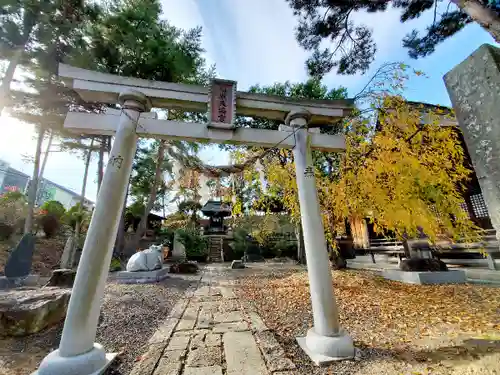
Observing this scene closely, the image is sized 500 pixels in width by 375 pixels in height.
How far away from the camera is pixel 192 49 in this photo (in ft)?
40.3

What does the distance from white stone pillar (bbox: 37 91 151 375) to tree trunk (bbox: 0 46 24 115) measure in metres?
9.70

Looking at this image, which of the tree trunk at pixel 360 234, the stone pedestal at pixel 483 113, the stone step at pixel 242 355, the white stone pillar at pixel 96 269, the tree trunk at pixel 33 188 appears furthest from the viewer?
the tree trunk at pixel 360 234

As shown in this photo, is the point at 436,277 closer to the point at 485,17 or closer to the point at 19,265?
the point at 485,17

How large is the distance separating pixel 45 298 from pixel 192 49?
41.4 ft

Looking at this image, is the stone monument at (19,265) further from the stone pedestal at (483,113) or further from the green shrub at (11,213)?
the stone pedestal at (483,113)

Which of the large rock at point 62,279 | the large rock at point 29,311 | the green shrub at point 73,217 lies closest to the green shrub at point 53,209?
the green shrub at point 73,217

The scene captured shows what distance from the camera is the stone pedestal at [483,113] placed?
128 centimetres

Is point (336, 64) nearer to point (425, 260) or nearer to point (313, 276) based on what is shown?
point (313, 276)

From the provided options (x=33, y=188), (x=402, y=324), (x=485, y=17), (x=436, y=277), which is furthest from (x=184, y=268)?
(x=485, y=17)

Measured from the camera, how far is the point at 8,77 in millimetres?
8781

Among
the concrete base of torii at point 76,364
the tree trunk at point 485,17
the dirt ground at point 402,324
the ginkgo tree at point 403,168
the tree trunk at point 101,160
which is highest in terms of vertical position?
the tree trunk at point 101,160

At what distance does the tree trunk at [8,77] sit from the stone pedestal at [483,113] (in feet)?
44.1

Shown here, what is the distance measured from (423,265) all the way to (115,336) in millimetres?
8702

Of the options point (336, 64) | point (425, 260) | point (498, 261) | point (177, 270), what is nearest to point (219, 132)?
point (336, 64)
